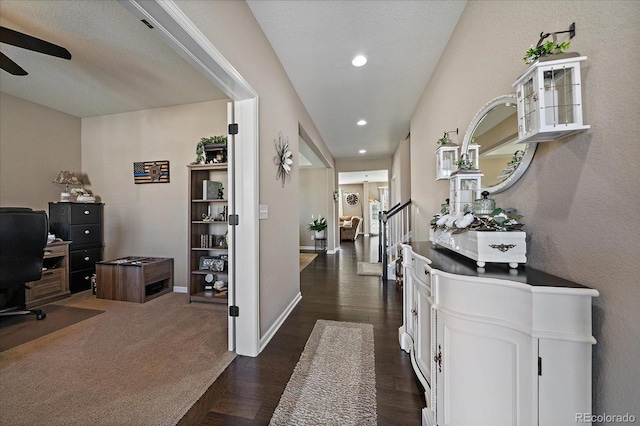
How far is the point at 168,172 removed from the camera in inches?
137

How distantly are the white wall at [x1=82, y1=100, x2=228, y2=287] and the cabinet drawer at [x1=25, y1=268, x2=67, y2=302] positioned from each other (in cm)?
66

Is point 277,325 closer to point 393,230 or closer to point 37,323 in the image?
point 37,323

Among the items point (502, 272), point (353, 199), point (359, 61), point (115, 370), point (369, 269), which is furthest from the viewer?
point (353, 199)

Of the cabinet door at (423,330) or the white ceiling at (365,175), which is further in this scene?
the white ceiling at (365,175)

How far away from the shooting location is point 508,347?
0.81 m

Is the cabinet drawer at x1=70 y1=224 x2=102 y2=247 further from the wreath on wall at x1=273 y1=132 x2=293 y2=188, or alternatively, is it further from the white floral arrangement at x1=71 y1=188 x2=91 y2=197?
the wreath on wall at x1=273 y1=132 x2=293 y2=188

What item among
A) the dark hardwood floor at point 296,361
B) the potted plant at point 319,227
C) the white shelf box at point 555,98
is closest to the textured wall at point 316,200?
the potted plant at point 319,227

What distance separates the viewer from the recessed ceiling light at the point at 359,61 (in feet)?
7.71

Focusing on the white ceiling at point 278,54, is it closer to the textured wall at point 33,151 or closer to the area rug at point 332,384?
the textured wall at point 33,151

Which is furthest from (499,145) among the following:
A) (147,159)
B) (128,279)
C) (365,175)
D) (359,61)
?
(365,175)

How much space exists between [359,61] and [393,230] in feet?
9.17

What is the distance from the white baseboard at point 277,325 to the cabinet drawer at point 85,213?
3438mm

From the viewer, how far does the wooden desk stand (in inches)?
111

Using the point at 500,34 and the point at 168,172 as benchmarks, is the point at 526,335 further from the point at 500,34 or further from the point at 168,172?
the point at 168,172
